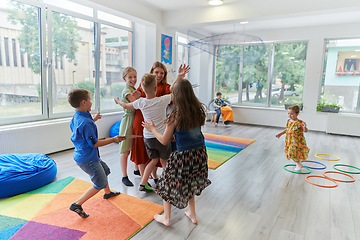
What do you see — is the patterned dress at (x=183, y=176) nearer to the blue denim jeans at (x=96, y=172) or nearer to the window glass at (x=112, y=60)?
the blue denim jeans at (x=96, y=172)

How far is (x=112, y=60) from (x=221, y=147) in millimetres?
3145

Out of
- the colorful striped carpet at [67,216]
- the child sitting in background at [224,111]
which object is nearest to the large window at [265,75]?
the child sitting in background at [224,111]

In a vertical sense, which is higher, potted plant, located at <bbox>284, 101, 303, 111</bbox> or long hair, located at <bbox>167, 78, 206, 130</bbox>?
long hair, located at <bbox>167, 78, 206, 130</bbox>

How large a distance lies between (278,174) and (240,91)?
520 cm

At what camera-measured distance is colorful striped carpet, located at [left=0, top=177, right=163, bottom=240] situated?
2018 millimetres

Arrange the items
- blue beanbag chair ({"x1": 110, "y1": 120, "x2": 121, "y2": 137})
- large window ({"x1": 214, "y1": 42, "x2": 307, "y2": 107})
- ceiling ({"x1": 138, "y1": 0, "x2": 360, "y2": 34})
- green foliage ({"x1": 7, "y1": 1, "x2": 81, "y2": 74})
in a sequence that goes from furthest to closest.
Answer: large window ({"x1": 214, "y1": 42, "x2": 307, "y2": 107}) → blue beanbag chair ({"x1": 110, "y1": 120, "x2": 121, "y2": 137}) → ceiling ({"x1": 138, "y1": 0, "x2": 360, "y2": 34}) → green foliage ({"x1": 7, "y1": 1, "x2": 81, "y2": 74})

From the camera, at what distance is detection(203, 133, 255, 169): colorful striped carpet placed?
409 cm

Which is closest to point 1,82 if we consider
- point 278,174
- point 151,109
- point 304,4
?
point 151,109

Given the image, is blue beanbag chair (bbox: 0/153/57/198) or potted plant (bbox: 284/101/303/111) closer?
blue beanbag chair (bbox: 0/153/57/198)

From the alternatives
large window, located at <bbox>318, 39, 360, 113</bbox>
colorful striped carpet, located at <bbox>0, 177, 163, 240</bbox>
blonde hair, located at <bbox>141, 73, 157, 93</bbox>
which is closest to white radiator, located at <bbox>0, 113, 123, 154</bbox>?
colorful striped carpet, located at <bbox>0, 177, 163, 240</bbox>

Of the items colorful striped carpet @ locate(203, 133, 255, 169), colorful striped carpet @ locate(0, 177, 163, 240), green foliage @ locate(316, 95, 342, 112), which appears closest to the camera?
colorful striped carpet @ locate(0, 177, 163, 240)

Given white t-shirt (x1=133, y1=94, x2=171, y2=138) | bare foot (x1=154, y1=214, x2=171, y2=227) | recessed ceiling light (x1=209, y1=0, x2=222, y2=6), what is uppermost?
recessed ceiling light (x1=209, y1=0, x2=222, y2=6)

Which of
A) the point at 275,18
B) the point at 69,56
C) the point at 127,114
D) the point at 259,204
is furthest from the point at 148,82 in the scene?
the point at 275,18

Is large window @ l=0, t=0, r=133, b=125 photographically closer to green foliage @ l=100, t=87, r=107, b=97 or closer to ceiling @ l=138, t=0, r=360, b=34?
green foliage @ l=100, t=87, r=107, b=97
